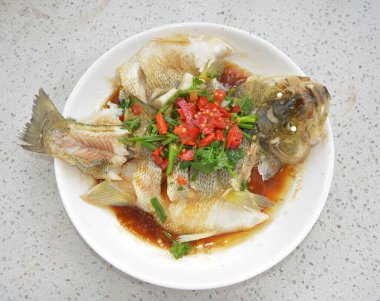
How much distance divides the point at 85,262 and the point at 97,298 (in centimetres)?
17

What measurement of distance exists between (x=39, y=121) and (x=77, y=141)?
194 millimetres

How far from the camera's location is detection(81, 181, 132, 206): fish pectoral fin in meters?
1.85

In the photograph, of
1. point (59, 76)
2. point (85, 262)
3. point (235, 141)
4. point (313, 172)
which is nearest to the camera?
point (235, 141)

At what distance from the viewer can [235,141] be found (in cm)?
176

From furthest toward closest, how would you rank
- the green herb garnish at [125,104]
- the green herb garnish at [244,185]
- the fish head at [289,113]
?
the green herb garnish at [125,104]
the green herb garnish at [244,185]
the fish head at [289,113]

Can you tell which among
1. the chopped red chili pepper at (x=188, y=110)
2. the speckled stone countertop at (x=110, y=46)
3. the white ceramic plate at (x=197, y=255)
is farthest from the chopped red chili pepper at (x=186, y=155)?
the speckled stone countertop at (x=110, y=46)

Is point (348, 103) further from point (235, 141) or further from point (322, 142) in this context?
point (235, 141)

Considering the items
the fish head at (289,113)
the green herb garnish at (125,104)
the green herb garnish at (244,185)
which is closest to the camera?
the fish head at (289,113)

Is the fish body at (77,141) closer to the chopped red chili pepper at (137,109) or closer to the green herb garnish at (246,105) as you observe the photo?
the chopped red chili pepper at (137,109)

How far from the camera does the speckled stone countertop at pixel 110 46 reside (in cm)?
201

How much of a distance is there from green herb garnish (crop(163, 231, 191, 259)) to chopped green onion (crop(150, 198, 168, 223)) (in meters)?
0.11

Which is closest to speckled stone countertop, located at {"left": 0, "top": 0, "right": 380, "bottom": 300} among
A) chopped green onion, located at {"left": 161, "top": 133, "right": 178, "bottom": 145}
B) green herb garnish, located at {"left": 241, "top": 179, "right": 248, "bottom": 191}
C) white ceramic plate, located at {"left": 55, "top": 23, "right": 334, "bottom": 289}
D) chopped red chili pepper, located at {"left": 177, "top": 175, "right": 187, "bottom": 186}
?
white ceramic plate, located at {"left": 55, "top": 23, "right": 334, "bottom": 289}

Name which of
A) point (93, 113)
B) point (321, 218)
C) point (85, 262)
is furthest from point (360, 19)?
point (85, 262)

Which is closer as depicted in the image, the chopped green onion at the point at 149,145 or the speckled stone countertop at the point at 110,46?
the chopped green onion at the point at 149,145
